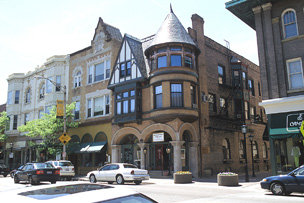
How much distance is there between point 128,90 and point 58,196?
25785 millimetres

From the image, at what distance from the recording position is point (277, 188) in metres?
13.7

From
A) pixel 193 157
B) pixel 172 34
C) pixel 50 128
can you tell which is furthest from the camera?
pixel 50 128

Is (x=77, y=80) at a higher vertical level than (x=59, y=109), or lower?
higher

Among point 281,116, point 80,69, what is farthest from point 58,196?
point 80,69

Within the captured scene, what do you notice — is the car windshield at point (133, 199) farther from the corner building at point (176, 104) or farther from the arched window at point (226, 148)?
the arched window at point (226, 148)

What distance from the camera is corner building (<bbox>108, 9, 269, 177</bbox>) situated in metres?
26.0

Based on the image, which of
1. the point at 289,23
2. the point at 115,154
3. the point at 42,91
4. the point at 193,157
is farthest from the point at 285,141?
the point at 42,91

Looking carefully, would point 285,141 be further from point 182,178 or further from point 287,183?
point 182,178

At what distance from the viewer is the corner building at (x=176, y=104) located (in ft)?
85.2

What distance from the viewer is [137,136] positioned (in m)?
28.0

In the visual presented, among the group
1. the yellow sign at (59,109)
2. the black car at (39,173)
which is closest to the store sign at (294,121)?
the black car at (39,173)

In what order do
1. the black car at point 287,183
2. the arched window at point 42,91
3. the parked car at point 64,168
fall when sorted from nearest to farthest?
the black car at point 287,183 < the parked car at point 64,168 < the arched window at point 42,91

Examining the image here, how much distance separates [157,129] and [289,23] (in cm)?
1335

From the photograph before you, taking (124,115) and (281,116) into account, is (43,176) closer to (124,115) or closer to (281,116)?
(124,115)
